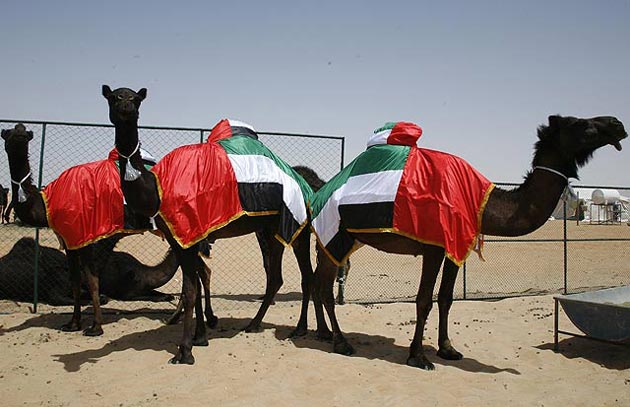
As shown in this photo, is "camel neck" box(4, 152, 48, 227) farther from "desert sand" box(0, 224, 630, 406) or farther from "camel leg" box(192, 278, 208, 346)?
"camel leg" box(192, 278, 208, 346)

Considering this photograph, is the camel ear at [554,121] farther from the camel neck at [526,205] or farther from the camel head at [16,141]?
the camel head at [16,141]

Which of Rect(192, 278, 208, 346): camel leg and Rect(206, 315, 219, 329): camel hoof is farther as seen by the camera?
Rect(206, 315, 219, 329): camel hoof

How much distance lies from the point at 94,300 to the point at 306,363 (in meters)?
→ 3.12

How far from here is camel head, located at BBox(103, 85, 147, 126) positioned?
18.0 ft

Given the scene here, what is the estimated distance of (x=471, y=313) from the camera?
8828mm

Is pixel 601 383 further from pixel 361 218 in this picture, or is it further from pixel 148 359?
pixel 148 359

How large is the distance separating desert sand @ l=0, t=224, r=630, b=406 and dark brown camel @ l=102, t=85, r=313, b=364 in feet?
0.91

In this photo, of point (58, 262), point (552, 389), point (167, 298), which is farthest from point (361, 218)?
point (58, 262)

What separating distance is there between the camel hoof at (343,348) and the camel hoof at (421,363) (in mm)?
765

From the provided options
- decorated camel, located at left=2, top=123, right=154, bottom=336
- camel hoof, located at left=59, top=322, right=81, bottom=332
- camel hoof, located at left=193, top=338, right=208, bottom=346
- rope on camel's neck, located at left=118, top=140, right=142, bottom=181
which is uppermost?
rope on camel's neck, located at left=118, top=140, right=142, bottom=181

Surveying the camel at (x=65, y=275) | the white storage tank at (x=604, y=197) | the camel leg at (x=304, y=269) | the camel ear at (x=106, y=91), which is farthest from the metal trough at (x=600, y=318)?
the white storage tank at (x=604, y=197)

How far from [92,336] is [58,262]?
2.62 metres

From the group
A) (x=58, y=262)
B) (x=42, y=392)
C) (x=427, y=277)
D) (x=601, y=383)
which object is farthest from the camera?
(x=58, y=262)

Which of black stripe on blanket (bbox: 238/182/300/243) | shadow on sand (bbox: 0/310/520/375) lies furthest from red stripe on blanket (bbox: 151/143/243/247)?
shadow on sand (bbox: 0/310/520/375)
